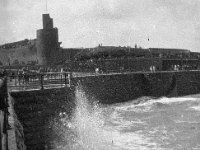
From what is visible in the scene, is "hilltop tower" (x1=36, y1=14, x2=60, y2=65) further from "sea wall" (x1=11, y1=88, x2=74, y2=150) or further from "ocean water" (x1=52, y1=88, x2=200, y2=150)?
"sea wall" (x1=11, y1=88, x2=74, y2=150)

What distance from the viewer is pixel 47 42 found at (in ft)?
112

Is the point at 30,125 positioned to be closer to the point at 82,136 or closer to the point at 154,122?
the point at 82,136

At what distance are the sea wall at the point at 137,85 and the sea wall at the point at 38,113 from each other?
920 centimetres

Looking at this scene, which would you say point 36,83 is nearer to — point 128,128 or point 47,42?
point 128,128

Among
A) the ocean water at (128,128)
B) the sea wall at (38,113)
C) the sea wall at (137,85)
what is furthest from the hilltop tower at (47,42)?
the sea wall at (38,113)

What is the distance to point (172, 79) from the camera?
123ft

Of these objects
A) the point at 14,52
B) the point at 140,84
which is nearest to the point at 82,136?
the point at 140,84

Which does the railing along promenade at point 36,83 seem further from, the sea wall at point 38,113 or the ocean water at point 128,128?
the ocean water at point 128,128

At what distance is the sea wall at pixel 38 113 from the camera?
1234 cm

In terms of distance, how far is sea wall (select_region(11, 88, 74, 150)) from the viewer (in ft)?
40.5

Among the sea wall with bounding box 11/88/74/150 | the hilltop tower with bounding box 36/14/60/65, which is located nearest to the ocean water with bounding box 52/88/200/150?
the sea wall with bounding box 11/88/74/150

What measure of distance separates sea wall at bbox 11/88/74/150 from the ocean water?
20.5 inches

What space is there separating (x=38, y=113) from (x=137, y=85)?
20593mm

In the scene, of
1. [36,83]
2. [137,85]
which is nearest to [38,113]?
[36,83]
